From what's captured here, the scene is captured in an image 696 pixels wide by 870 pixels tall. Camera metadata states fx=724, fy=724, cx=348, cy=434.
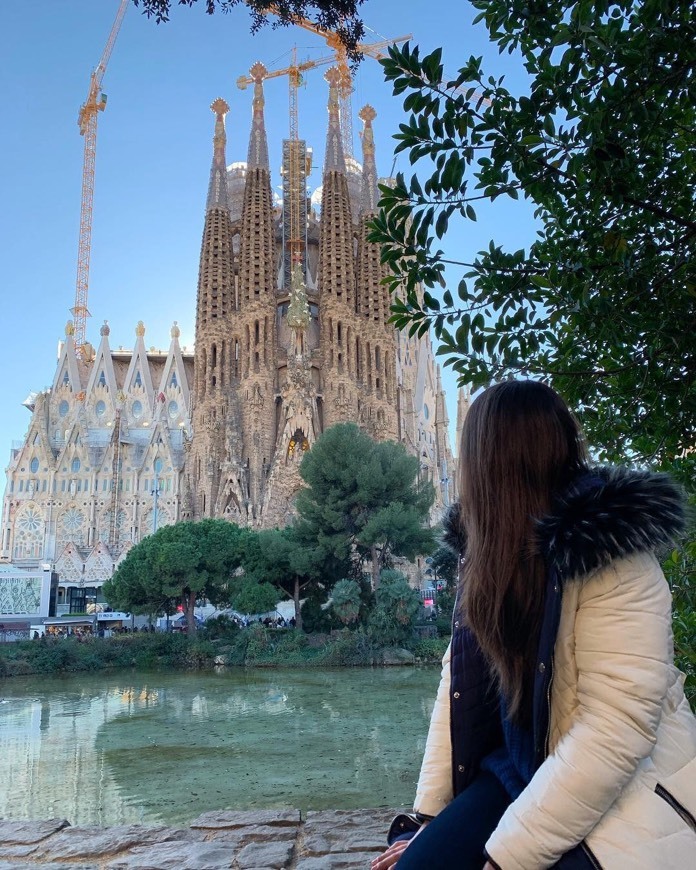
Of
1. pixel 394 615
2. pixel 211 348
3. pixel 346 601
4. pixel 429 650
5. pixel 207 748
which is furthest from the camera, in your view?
pixel 211 348

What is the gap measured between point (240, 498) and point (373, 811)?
2733 cm

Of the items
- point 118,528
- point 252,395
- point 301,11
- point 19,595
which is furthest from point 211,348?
point 301,11

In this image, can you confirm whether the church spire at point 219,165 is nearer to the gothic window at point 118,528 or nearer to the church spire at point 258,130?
the church spire at point 258,130

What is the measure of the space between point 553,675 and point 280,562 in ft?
64.9

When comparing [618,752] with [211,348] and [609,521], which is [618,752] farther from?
[211,348]

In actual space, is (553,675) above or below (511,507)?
below

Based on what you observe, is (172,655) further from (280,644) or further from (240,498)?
(240,498)

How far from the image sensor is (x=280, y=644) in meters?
18.3

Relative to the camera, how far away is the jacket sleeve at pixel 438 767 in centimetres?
145

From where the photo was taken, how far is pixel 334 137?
3547 centimetres

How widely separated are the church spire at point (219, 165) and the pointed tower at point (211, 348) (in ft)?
0.16

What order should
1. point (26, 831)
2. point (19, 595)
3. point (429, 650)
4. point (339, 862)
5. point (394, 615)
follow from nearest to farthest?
point (339, 862) → point (26, 831) → point (429, 650) → point (394, 615) → point (19, 595)

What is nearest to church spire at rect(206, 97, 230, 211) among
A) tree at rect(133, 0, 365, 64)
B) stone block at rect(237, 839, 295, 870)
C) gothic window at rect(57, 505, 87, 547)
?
gothic window at rect(57, 505, 87, 547)

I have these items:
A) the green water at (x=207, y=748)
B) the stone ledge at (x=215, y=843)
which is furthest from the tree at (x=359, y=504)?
the stone ledge at (x=215, y=843)
